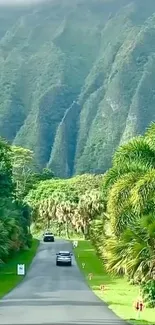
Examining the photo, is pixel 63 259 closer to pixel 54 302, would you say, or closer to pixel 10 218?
pixel 10 218

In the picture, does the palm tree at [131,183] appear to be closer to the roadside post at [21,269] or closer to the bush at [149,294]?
the roadside post at [21,269]

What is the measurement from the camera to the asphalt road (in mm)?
22045

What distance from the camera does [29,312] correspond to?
24.6 metres

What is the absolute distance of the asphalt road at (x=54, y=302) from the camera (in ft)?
72.3

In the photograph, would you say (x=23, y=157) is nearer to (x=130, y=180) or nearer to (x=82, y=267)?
(x=82, y=267)

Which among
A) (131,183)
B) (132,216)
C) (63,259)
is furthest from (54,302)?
(63,259)

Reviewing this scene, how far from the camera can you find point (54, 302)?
2958 cm

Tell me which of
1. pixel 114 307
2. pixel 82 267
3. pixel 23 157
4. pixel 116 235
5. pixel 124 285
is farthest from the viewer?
pixel 23 157

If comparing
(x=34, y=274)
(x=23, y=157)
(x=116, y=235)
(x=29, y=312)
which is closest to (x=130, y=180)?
(x=116, y=235)

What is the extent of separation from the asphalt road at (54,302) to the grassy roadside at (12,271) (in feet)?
1.79

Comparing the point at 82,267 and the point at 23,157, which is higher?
the point at 23,157

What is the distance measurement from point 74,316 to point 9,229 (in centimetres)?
3566

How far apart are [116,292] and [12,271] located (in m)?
18.5

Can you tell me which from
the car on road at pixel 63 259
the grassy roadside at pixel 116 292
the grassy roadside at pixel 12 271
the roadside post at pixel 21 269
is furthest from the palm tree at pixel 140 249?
the car on road at pixel 63 259
